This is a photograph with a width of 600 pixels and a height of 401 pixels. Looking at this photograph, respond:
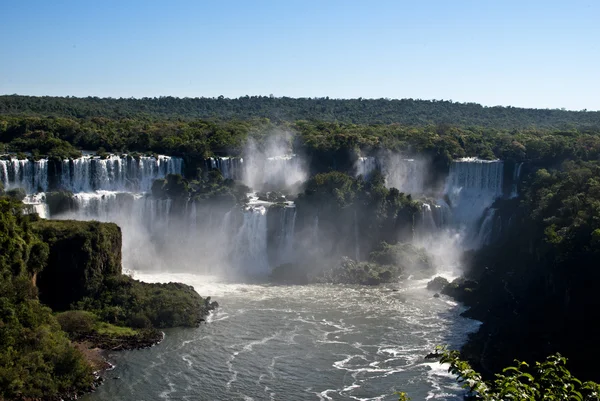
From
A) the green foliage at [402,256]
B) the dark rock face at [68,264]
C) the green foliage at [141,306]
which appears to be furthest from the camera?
the green foliage at [402,256]

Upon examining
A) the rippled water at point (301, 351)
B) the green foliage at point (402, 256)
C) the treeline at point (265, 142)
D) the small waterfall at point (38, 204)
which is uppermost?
the treeline at point (265, 142)

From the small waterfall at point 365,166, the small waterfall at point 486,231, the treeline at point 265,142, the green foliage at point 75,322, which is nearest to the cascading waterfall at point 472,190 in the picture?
the small waterfall at point 486,231

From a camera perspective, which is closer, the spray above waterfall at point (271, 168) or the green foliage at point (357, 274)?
the green foliage at point (357, 274)

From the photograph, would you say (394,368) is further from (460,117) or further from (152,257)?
(460,117)

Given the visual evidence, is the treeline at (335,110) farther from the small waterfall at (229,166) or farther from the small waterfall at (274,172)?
the small waterfall at (229,166)

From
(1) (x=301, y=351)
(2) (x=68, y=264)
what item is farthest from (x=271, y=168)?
(1) (x=301, y=351)

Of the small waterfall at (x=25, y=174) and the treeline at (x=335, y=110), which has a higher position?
the treeline at (x=335, y=110)

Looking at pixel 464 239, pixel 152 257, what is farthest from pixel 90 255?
pixel 464 239

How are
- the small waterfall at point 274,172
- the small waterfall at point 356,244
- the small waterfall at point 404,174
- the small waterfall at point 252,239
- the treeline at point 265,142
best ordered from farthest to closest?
1. the small waterfall at point 404,174
2. the small waterfall at point 274,172
3. the treeline at point 265,142
4. the small waterfall at point 356,244
5. the small waterfall at point 252,239
